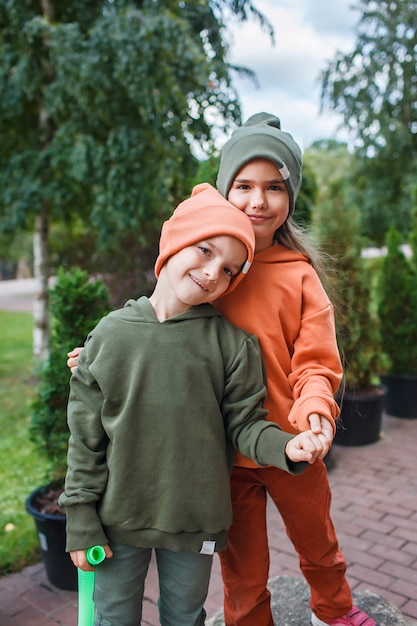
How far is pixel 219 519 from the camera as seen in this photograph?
171 centimetres

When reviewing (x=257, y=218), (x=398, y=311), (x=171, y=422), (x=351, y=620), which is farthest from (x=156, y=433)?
(x=398, y=311)

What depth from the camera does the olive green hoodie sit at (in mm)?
1653

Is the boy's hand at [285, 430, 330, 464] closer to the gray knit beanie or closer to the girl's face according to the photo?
the girl's face

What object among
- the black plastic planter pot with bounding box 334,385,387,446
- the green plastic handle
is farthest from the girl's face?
the black plastic planter pot with bounding box 334,385,387,446

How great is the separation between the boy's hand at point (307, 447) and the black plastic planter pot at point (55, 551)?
170 centimetres

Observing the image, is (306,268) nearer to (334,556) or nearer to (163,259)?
(163,259)

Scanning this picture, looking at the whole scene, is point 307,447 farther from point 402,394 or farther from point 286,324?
point 402,394

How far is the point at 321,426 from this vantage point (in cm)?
162

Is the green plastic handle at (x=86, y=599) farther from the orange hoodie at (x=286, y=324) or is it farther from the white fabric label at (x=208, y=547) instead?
the orange hoodie at (x=286, y=324)

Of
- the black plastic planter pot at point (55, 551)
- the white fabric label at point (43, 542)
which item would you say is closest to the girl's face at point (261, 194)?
the black plastic planter pot at point (55, 551)

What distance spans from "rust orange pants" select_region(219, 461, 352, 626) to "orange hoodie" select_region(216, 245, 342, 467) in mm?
134

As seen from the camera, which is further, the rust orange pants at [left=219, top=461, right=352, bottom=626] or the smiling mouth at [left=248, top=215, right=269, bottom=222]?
the rust orange pants at [left=219, top=461, right=352, bottom=626]

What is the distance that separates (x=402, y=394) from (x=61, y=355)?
13.1ft

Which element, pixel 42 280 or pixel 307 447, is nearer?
pixel 307 447
